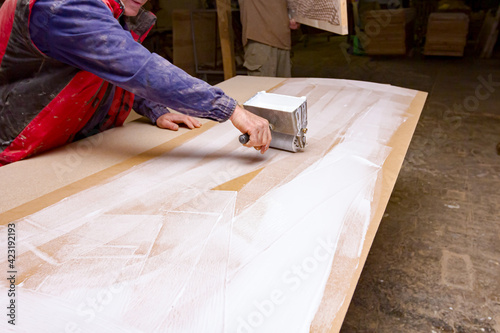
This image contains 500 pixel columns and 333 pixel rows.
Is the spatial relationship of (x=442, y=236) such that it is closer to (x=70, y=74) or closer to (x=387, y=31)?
(x=70, y=74)

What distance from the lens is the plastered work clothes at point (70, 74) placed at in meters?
1.15

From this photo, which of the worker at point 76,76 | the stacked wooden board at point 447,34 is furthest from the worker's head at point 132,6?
the stacked wooden board at point 447,34

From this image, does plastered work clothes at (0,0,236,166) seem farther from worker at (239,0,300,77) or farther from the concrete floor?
worker at (239,0,300,77)

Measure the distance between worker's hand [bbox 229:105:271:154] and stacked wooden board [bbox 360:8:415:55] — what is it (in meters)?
5.81

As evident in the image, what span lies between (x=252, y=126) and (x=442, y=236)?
1687 millimetres

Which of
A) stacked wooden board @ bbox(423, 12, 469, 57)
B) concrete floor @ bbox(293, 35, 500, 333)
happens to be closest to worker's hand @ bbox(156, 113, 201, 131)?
concrete floor @ bbox(293, 35, 500, 333)

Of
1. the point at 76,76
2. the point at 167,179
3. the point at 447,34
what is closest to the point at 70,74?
the point at 76,76

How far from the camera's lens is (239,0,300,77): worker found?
3.27 m

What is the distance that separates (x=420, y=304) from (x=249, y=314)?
4.88 feet

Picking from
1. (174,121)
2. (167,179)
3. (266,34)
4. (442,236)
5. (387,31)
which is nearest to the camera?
(167,179)

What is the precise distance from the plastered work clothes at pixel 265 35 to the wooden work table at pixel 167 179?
150 centimetres

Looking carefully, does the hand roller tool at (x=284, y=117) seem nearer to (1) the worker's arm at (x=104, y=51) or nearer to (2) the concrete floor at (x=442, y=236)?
(1) the worker's arm at (x=104, y=51)

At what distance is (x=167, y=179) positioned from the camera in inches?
51.7

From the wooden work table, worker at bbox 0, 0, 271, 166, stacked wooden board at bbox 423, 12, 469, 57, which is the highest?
worker at bbox 0, 0, 271, 166
